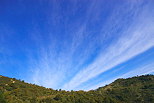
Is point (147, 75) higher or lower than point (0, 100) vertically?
higher

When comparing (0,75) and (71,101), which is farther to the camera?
(0,75)

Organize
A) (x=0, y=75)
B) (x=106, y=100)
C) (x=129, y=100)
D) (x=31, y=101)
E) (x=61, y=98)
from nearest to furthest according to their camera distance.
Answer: (x=31, y=101) < (x=61, y=98) < (x=106, y=100) < (x=129, y=100) < (x=0, y=75)

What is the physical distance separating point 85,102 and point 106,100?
9.92 m

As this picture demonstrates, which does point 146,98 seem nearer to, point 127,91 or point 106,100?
point 127,91

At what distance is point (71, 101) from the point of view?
137 ft

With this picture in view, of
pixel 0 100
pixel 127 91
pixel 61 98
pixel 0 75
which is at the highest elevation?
pixel 0 75

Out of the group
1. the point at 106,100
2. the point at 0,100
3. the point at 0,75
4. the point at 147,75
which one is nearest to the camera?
the point at 0,100

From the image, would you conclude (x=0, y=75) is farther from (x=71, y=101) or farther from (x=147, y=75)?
(x=147, y=75)

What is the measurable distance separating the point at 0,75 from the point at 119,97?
211 ft

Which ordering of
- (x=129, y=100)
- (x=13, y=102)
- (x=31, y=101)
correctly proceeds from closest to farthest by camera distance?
(x=13, y=102), (x=31, y=101), (x=129, y=100)

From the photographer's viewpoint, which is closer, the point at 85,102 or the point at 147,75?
the point at 85,102

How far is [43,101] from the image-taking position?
36469 mm

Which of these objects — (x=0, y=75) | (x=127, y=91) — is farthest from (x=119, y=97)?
(x=0, y=75)

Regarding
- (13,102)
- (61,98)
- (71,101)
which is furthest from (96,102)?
(13,102)
